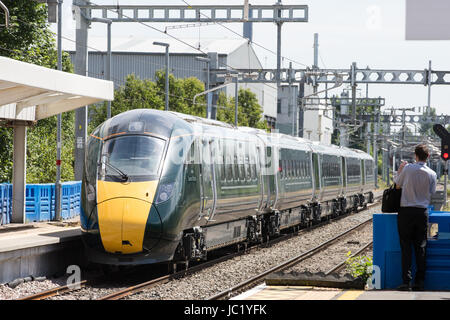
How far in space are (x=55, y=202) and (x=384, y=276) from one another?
52.2 feet

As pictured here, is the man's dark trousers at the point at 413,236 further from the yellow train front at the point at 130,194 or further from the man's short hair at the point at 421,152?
the yellow train front at the point at 130,194

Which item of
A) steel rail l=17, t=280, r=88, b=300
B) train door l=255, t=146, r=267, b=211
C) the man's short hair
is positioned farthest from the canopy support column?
the man's short hair

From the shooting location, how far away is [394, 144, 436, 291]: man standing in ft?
32.4

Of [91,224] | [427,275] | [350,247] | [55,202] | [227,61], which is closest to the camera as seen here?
[427,275]

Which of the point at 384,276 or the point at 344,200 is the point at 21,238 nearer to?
the point at 384,276

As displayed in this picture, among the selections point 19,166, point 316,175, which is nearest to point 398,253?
point 19,166

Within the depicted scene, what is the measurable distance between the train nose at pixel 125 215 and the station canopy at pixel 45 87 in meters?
2.46

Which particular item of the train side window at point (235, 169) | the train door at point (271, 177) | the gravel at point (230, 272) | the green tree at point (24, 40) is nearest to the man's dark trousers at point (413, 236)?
the gravel at point (230, 272)

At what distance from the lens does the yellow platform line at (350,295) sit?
30.1ft

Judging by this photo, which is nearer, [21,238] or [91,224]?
[91,224]

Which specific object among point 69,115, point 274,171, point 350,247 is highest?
point 69,115

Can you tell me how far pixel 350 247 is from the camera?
2116 cm

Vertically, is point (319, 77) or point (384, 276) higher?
point (319, 77)
